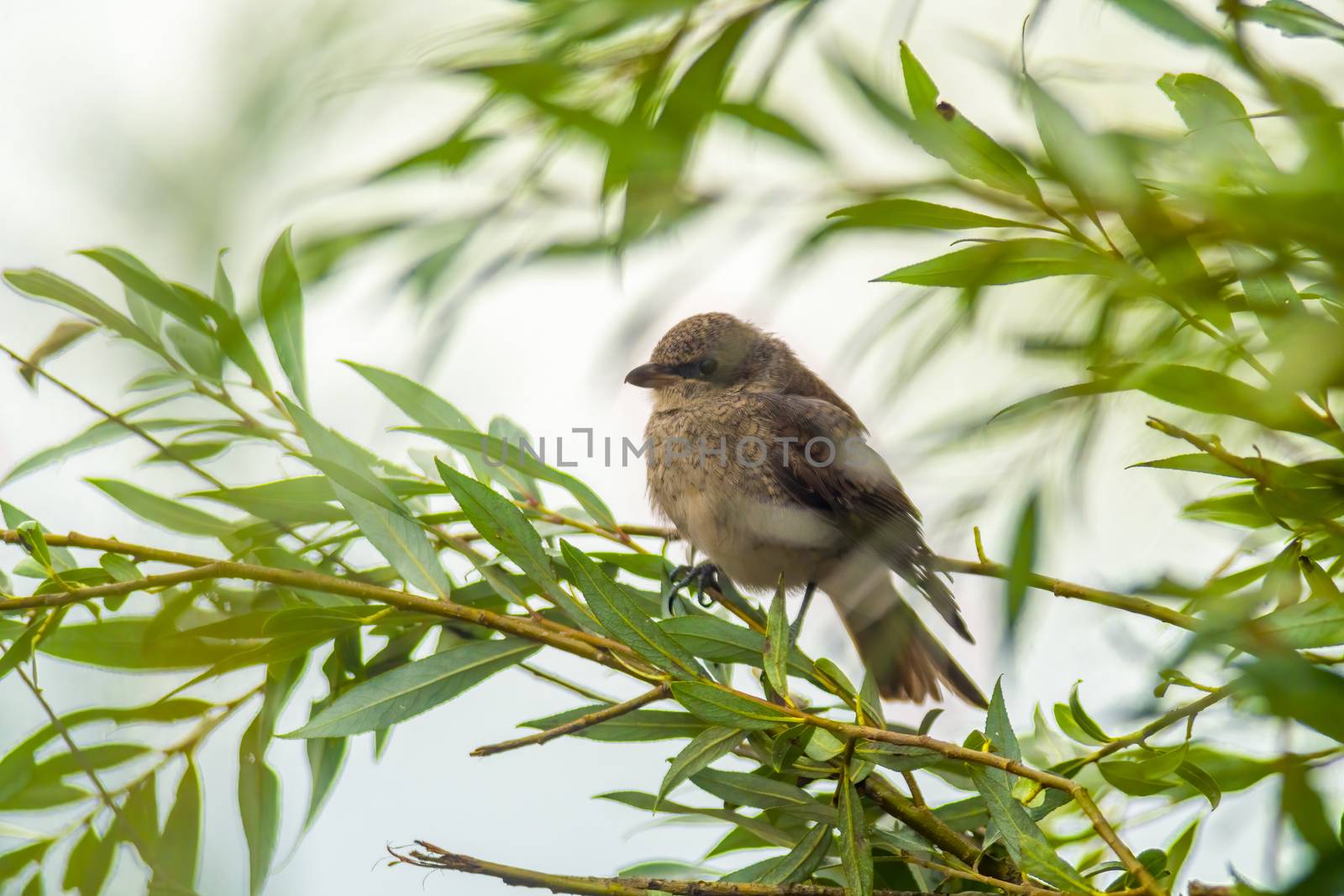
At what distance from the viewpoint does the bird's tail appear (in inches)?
53.2

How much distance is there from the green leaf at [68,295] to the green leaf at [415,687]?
338mm

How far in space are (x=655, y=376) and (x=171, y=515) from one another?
0.86 metres

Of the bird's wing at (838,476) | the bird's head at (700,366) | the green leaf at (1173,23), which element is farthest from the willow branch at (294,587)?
the bird's head at (700,366)

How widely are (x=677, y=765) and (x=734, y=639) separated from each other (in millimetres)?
133

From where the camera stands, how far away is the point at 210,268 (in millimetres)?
589

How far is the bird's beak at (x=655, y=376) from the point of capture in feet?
5.55

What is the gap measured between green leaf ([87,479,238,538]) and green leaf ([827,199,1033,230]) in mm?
633

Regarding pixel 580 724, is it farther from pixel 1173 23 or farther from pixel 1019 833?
pixel 1173 23

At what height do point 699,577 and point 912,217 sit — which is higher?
point 699,577

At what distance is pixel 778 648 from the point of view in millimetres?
736

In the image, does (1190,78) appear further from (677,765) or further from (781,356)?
(781,356)

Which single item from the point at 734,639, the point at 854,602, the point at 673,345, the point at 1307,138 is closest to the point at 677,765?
the point at 734,639

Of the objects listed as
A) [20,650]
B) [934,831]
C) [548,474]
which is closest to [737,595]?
[548,474]

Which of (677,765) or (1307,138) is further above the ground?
(1307,138)
